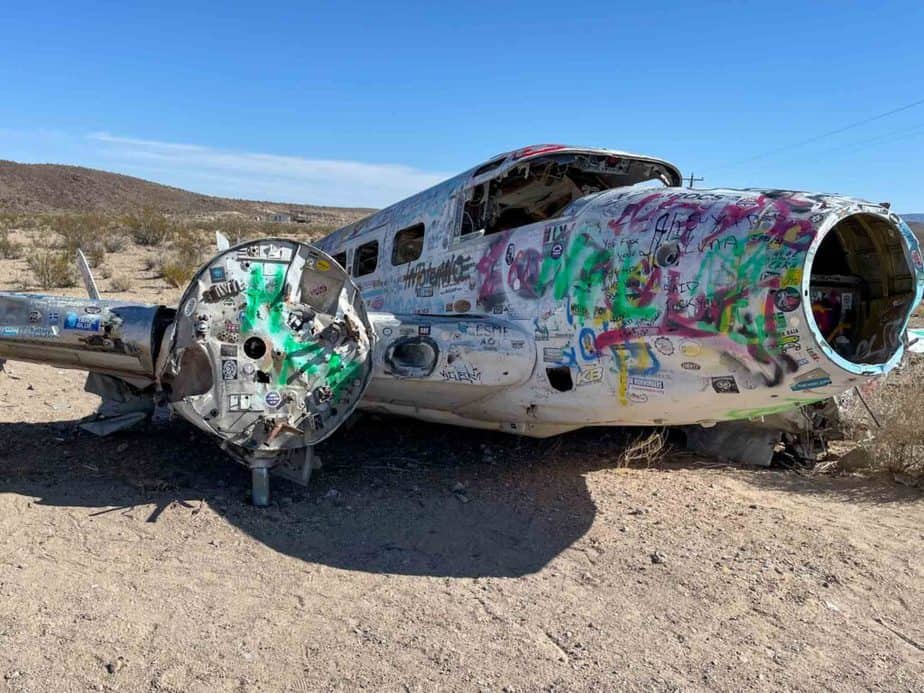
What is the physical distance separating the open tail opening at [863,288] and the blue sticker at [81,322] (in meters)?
5.36

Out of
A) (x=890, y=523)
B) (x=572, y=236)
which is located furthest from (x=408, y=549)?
(x=890, y=523)

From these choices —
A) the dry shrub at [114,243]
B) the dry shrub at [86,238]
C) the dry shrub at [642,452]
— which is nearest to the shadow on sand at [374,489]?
the dry shrub at [642,452]

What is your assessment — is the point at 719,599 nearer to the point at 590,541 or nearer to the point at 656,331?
the point at 590,541

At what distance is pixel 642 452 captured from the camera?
7.28 m

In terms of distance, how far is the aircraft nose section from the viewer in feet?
16.1

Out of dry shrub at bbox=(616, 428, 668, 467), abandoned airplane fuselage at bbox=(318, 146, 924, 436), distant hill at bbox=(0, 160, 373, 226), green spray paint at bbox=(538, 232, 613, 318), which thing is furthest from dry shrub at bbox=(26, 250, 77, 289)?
distant hill at bbox=(0, 160, 373, 226)

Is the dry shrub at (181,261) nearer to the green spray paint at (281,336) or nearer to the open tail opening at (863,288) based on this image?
the green spray paint at (281,336)

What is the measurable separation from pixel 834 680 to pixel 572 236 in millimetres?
3355

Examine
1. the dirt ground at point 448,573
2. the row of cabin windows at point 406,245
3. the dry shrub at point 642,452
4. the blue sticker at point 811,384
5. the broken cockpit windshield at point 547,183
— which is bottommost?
the dirt ground at point 448,573

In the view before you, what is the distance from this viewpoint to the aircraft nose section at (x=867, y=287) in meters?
4.91

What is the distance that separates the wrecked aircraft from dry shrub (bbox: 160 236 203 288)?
44.6 ft

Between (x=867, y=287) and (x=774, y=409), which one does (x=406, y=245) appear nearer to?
(x=774, y=409)

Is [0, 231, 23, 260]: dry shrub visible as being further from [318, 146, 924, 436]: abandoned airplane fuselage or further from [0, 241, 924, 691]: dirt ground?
[318, 146, 924, 436]: abandoned airplane fuselage

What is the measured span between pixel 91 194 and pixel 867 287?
90112 millimetres
